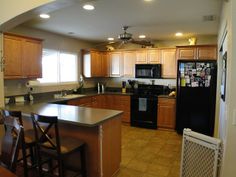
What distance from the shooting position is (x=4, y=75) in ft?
11.3

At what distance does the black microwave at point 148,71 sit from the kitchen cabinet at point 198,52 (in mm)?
692

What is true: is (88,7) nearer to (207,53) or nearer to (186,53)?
Answer: (186,53)

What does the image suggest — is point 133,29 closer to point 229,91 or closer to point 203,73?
point 203,73

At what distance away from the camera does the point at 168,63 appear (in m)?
5.42

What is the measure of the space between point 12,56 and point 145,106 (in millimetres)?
3475

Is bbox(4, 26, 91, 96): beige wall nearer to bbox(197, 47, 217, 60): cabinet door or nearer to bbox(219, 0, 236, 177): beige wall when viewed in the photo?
bbox(197, 47, 217, 60): cabinet door

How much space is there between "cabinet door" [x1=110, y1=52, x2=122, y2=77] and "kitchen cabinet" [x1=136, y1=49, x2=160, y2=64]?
626mm

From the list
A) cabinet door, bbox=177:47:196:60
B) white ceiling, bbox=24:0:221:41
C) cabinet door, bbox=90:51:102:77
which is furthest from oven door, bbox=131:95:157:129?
white ceiling, bbox=24:0:221:41

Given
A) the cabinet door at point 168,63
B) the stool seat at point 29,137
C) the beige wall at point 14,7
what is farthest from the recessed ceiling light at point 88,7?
the cabinet door at point 168,63

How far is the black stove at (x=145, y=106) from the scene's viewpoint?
209 inches

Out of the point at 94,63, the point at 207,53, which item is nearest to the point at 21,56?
the point at 94,63

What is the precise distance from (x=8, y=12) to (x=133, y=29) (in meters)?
2.58

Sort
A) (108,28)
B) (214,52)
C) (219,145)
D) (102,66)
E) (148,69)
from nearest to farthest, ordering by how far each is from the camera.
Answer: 1. (219,145)
2. (108,28)
3. (214,52)
4. (148,69)
5. (102,66)

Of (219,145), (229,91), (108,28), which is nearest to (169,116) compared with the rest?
(108,28)
